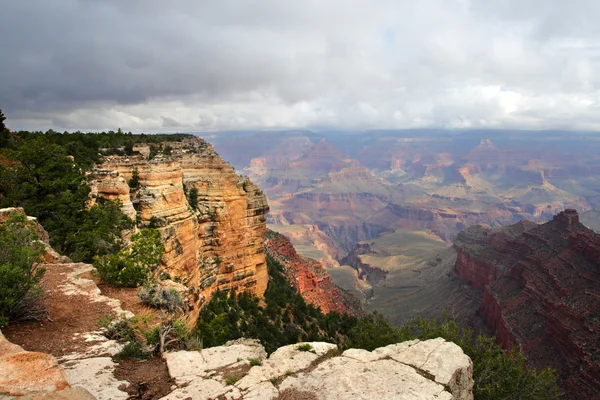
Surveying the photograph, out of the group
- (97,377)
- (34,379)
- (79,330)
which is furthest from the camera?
(79,330)

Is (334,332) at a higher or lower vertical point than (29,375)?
lower

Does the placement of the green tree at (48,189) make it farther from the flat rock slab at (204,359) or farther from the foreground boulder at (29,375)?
the foreground boulder at (29,375)

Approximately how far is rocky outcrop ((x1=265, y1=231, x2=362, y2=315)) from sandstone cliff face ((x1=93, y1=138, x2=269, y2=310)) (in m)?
10.5

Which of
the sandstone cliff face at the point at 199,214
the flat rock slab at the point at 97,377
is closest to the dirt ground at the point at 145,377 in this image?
the flat rock slab at the point at 97,377

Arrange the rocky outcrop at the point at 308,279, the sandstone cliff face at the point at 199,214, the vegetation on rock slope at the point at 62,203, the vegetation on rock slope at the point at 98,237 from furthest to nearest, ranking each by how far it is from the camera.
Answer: the rocky outcrop at the point at 308,279
the sandstone cliff face at the point at 199,214
the vegetation on rock slope at the point at 62,203
the vegetation on rock slope at the point at 98,237

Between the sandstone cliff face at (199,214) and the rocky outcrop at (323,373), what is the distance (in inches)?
454

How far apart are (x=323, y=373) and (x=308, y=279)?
36.8m

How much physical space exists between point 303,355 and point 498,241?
92379mm

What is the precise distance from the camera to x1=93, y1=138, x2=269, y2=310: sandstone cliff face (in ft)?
65.1

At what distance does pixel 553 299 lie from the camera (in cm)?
4812

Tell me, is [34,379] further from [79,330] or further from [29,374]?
[79,330]

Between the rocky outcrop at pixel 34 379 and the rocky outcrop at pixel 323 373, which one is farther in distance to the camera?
the rocky outcrop at pixel 323 373

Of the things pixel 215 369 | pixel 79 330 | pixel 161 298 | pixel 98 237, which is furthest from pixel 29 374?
pixel 98 237

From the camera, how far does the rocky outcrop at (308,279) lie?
4103cm
